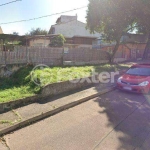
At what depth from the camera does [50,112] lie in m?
4.59

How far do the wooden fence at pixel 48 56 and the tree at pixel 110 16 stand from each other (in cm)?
277

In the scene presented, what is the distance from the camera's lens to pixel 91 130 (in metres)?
3.69

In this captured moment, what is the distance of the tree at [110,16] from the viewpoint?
40.2ft

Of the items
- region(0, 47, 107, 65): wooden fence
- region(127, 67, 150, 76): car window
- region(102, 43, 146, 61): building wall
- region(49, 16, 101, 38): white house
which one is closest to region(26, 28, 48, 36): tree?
region(49, 16, 101, 38): white house

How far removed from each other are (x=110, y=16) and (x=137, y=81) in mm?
8971

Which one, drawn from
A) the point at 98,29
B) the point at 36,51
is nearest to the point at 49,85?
the point at 36,51

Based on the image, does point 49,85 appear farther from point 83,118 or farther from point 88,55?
point 88,55

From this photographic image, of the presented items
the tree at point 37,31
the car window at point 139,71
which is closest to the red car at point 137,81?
the car window at point 139,71

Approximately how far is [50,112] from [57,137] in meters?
1.26

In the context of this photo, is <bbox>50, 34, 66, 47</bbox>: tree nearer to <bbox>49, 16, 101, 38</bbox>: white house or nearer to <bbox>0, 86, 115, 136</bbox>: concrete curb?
<bbox>0, 86, 115, 136</bbox>: concrete curb

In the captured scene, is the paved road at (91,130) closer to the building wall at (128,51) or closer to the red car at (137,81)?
the red car at (137,81)

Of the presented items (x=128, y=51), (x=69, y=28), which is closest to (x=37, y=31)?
(x=69, y=28)

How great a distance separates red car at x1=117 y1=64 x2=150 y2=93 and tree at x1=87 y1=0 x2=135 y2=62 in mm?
6919

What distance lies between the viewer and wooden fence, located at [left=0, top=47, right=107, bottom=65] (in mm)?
8510
